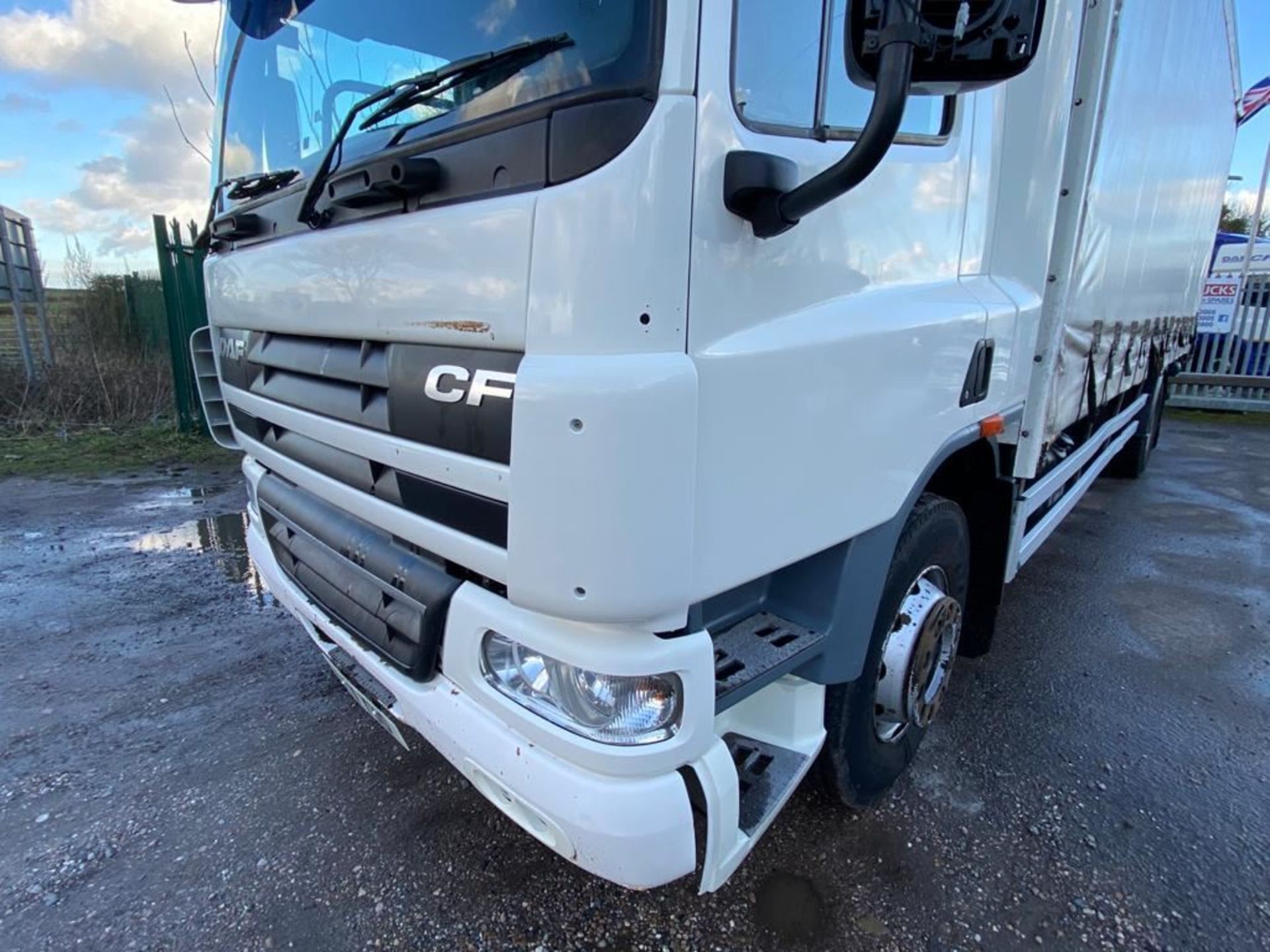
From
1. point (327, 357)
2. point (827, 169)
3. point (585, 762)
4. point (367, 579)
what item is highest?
point (827, 169)

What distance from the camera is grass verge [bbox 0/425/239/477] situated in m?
7.06

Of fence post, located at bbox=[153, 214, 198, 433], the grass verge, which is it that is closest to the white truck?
the grass verge

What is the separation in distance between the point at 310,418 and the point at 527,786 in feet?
3.85

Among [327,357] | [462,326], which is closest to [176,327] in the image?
[327,357]

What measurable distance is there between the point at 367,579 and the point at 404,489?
1.08 feet

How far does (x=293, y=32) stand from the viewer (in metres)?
2.13

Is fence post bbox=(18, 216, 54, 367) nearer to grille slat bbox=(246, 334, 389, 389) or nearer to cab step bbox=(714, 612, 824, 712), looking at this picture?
grille slat bbox=(246, 334, 389, 389)

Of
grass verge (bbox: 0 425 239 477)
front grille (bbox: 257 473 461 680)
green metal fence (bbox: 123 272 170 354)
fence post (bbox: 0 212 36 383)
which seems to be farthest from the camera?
green metal fence (bbox: 123 272 170 354)

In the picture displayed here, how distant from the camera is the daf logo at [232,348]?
2.49m

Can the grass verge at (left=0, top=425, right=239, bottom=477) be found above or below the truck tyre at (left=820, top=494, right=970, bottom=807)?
A: below

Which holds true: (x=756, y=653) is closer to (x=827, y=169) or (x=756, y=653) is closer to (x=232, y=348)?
(x=827, y=169)

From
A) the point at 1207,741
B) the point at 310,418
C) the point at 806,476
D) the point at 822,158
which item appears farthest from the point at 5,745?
the point at 1207,741

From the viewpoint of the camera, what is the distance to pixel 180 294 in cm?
755

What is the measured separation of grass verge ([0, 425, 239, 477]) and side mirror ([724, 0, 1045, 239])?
756cm
